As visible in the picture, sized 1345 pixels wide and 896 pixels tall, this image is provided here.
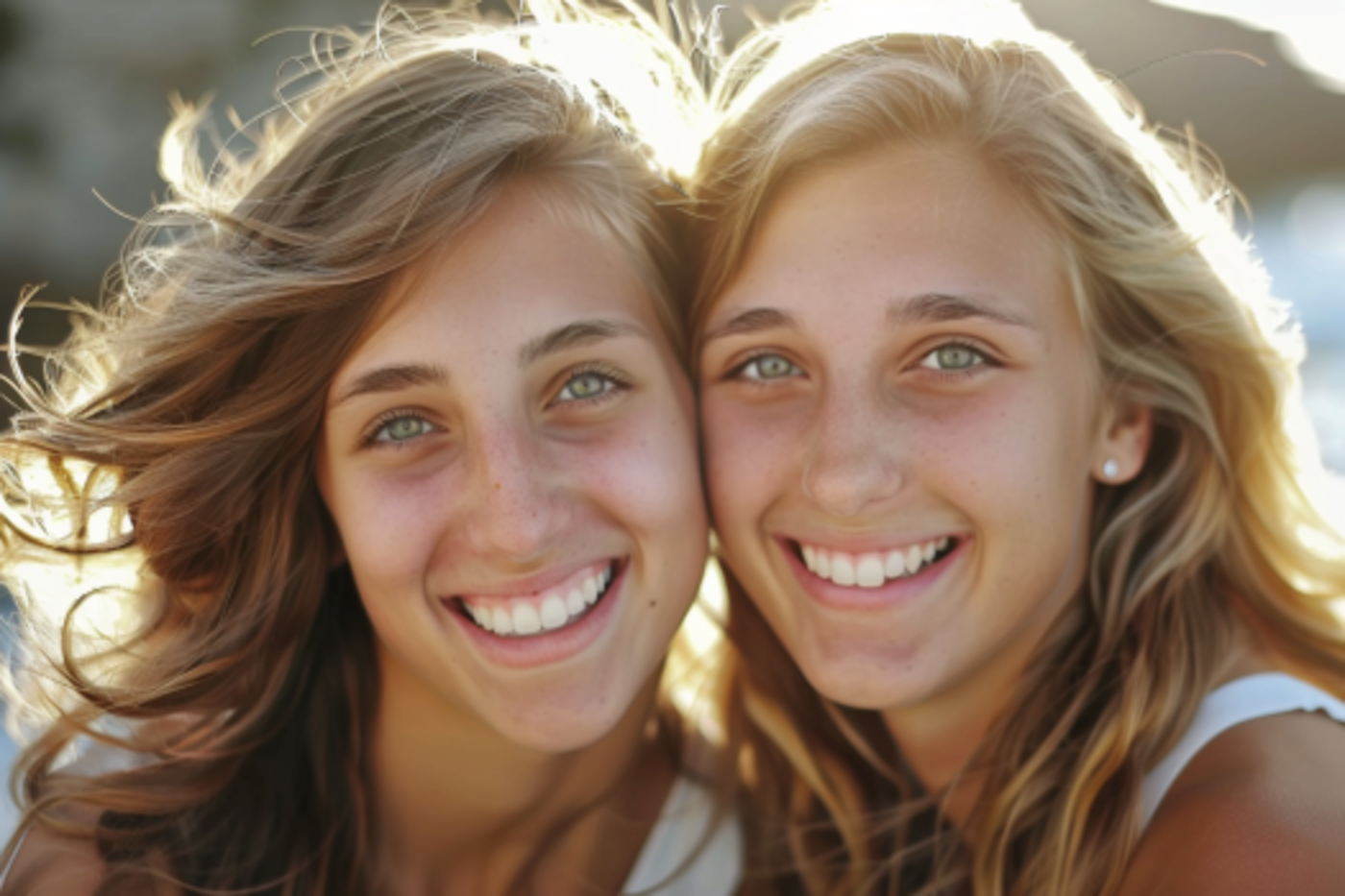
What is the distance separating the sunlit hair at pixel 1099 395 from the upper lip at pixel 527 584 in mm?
524

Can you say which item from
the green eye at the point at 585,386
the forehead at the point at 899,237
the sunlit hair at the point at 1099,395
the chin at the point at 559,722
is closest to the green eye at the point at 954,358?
the forehead at the point at 899,237

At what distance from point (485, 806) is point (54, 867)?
0.76 meters

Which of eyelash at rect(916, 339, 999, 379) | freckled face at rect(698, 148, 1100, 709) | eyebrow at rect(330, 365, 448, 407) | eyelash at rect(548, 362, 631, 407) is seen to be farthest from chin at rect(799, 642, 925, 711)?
eyebrow at rect(330, 365, 448, 407)

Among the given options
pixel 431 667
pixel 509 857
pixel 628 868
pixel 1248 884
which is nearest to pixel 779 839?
pixel 628 868

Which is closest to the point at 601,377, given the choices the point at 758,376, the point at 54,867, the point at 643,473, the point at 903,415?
the point at 643,473

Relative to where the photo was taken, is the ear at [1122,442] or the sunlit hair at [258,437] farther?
the ear at [1122,442]

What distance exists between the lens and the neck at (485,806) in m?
2.61

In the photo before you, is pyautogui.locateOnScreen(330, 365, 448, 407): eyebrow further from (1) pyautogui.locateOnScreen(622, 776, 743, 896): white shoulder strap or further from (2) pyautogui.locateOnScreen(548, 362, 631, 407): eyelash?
(1) pyautogui.locateOnScreen(622, 776, 743, 896): white shoulder strap

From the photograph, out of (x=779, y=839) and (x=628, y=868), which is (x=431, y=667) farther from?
(x=779, y=839)

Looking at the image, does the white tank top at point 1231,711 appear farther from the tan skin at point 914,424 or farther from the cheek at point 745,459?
the cheek at point 745,459

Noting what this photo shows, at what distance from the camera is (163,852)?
2.45 metres

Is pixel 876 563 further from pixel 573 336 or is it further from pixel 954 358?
pixel 573 336

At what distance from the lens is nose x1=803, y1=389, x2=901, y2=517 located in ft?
7.29

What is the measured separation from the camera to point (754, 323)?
2.35 metres
